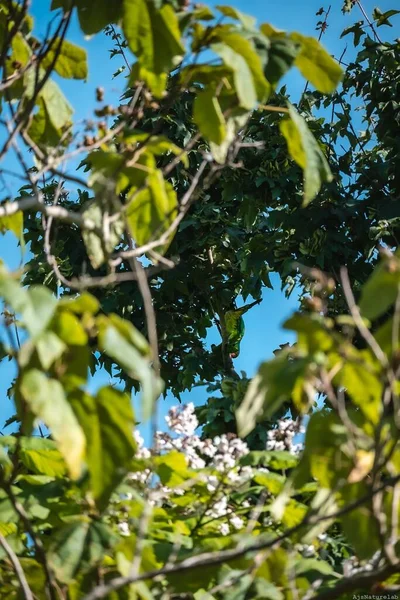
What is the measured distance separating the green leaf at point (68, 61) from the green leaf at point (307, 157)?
45 cm

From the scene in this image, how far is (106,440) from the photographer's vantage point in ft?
3.56

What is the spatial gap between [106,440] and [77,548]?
1.07 ft

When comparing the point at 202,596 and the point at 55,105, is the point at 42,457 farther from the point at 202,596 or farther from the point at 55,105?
the point at 55,105

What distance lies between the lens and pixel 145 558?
1427 millimetres

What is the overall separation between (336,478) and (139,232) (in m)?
0.65

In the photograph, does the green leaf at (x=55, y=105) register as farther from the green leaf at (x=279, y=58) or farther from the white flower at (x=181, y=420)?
the white flower at (x=181, y=420)

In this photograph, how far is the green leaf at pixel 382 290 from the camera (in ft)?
3.44

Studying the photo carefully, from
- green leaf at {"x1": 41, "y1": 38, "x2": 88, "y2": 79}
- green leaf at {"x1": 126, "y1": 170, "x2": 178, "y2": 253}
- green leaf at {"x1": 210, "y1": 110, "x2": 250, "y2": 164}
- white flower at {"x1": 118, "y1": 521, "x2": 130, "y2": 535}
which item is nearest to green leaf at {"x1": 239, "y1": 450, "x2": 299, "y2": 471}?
white flower at {"x1": 118, "y1": 521, "x2": 130, "y2": 535}

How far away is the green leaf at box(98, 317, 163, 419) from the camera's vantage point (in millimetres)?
920

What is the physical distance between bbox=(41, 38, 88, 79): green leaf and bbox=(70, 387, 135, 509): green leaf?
894 mm

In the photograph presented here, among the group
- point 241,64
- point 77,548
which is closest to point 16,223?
point 241,64

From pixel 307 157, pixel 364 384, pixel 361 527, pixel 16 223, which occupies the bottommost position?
pixel 361 527

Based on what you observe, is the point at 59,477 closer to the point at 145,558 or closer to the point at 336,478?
the point at 145,558

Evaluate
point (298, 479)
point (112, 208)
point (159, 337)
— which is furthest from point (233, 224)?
point (298, 479)
